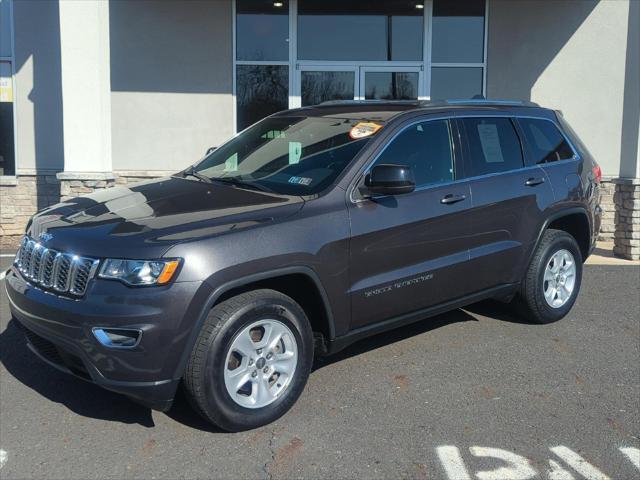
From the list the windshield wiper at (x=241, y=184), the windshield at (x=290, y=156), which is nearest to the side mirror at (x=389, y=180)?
the windshield at (x=290, y=156)

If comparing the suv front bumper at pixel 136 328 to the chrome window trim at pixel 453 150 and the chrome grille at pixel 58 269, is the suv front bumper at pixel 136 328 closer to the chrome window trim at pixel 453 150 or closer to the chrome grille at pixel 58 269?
the chrome grille at pixel 58 269

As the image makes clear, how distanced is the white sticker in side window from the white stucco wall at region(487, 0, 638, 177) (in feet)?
20.3

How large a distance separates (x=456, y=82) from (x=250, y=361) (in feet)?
27.9

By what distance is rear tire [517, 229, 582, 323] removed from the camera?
541cm

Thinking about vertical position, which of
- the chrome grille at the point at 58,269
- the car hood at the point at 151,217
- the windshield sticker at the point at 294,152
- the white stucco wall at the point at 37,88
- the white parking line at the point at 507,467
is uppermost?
the white stucco wall at the point at 37,88

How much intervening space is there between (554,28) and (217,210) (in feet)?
29.1

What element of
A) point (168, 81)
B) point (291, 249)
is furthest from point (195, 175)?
point (168, 81)

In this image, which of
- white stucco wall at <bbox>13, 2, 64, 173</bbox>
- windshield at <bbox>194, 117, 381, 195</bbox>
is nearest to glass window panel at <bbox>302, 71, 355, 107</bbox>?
white stucco wall at <bbox>13, 2, 64, 173</bbox>

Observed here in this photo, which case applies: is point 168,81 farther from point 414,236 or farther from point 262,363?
point 262,363

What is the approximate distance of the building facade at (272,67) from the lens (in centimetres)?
1030

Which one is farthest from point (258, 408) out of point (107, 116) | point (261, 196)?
point (107, 116)

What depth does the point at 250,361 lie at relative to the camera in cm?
367

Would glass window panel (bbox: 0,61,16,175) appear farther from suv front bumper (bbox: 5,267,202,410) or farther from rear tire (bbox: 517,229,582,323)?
rear tire (bbox: 517,229,582,323)

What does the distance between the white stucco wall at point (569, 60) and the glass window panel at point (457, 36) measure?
0.68ft
